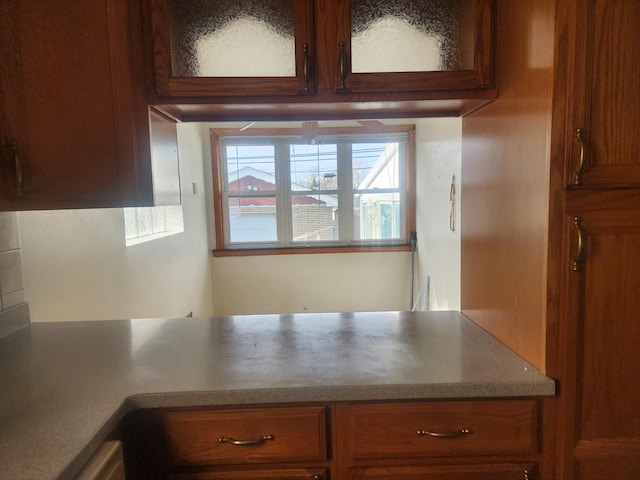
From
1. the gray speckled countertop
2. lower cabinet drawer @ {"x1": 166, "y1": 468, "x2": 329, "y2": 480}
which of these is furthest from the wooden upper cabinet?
lower cabinet drawer @ {"x1": 166, "y1": 468, "x2": 329, "y2": 480}

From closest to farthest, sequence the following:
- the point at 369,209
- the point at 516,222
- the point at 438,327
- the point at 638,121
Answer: the point at 638,121
the point at 516,222
the point at 438,327
the point at 369,209

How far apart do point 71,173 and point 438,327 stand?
1.20 m

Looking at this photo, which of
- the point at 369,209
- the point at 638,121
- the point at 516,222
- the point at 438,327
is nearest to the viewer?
the point at 638,121

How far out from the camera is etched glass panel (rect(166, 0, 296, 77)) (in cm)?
107

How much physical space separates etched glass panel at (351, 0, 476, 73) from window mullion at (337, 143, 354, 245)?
10.7 ft

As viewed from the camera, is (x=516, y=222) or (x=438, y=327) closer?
(x=516, y=222)

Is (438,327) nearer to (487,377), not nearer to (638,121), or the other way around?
(487,377)

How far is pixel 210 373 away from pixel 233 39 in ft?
2.95

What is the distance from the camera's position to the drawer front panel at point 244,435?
35.7 inches

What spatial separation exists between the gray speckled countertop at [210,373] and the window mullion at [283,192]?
10.2 feet

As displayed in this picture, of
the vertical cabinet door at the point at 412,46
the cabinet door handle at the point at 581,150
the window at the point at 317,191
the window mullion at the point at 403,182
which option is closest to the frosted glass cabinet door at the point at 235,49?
the vertical cabinet door at the point at 412,46

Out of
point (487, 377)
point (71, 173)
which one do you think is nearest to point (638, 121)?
point (487, 377)

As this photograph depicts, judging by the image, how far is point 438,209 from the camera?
3.40 m

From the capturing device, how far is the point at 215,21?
1087 mm
